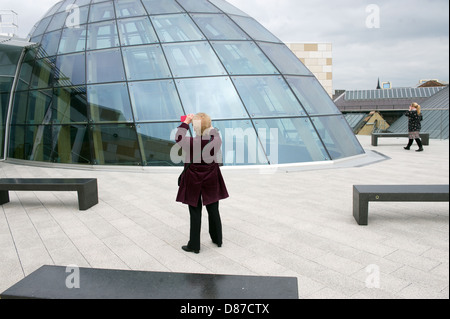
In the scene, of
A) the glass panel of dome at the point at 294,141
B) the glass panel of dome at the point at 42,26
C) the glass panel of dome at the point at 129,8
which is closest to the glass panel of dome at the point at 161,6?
the glass panel of dome at the point at 129,8

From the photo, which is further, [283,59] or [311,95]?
[283,59]

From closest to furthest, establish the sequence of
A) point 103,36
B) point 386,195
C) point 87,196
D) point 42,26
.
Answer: point 386,195 → point 87,196 → point 103,36 → point 42,26

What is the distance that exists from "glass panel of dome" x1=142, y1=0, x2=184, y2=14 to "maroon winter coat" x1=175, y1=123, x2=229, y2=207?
29.9 feet

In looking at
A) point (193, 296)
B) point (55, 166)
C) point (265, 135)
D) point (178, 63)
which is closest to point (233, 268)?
point (193, 296)

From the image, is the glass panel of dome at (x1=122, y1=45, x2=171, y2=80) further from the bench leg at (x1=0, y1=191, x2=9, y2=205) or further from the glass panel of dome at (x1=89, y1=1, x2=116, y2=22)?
the bench leg at (x1=0, y1=191, x2=9, y2=205)

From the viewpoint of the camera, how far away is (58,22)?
13.5 meters

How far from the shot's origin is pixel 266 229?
212 inches

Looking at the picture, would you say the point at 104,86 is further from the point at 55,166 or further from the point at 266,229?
the point at 266,229

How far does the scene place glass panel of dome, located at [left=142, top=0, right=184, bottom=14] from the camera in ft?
40.0

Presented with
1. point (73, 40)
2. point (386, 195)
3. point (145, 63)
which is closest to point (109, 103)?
point (145, 63)

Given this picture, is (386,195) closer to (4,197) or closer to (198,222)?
(198,222)

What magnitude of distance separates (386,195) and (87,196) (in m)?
5.08

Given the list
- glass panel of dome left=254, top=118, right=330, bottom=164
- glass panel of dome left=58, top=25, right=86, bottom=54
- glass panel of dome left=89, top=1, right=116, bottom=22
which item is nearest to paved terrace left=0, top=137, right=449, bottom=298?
glass panel of dome left=254, top=118, right=330, bottom=164

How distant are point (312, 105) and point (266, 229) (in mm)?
7216
